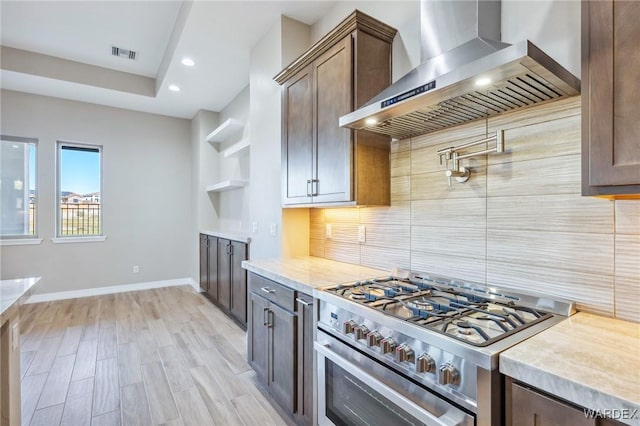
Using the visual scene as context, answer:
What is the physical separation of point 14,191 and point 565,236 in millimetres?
6227

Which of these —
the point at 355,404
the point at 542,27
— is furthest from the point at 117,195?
the point at 542,27

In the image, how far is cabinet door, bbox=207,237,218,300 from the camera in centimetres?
423

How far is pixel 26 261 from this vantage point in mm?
4438

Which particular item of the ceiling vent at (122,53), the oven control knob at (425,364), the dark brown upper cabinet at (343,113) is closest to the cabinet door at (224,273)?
the dark brown upper cabinet at (343,113)

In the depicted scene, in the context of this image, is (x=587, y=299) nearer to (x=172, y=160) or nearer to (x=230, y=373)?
(x=230, y=373)

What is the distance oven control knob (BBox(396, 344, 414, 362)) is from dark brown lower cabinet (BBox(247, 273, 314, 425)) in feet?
2.02

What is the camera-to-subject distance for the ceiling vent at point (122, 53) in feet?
12.6

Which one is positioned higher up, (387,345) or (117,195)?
(117,195)

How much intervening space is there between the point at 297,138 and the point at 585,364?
2.07 meters

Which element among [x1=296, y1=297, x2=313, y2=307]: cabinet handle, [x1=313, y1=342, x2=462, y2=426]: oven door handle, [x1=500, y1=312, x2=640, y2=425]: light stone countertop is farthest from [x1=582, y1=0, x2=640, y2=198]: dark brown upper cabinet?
[x1=296, y1=297, x2=313, y2=307]: cabinet handle

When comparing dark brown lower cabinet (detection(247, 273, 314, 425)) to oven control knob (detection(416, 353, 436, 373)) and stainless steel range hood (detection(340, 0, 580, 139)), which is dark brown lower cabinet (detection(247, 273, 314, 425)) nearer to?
oven control knob (detection(416, 353, 436, 373))

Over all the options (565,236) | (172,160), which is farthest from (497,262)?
(172,160)

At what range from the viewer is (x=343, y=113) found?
1966 millimetres

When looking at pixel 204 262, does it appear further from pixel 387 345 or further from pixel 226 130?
pixel 387 345
